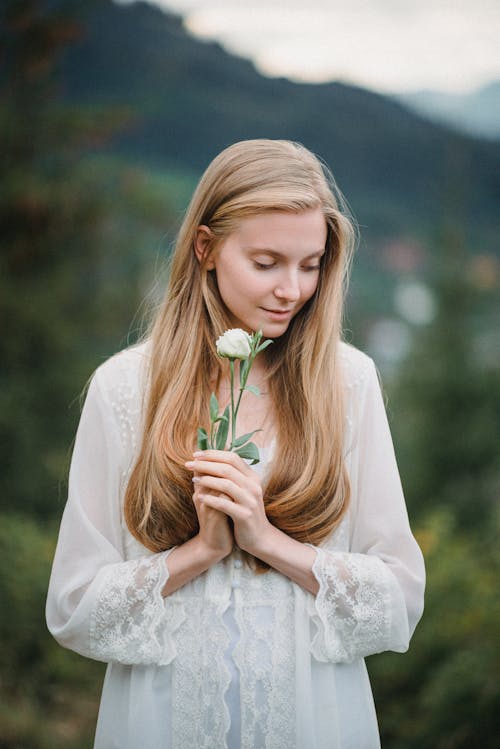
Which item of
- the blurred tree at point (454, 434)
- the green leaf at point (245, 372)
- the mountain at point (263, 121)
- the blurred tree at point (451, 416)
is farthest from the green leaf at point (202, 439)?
the mountain at point (263, 121)

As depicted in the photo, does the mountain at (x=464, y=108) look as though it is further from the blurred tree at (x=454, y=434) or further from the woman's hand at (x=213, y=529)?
the woman's hand at (x=213, y=529)

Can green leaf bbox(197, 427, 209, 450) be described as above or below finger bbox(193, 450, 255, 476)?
above

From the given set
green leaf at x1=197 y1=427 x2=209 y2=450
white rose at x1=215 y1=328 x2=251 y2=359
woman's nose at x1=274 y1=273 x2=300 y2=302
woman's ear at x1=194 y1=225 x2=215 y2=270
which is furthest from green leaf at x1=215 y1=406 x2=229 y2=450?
woman's ear at x1=194 y1=225 x2=215 y2=270

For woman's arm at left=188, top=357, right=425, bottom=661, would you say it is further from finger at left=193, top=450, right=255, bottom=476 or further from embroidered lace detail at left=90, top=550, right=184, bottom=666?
embroidered lace detail at left=90, top=550, right=184, bottom=666

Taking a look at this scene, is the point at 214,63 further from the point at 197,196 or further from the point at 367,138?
the point at 197,196

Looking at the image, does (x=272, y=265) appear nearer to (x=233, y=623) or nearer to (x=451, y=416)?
(x=233, y=623)

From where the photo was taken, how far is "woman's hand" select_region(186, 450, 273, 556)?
4.64ft

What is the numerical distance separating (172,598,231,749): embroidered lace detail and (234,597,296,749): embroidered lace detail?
0.12 ft

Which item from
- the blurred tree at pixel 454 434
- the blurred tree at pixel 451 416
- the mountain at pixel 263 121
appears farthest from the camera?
the mountain at pixel 263 121

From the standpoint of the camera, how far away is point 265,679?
61.0 inches

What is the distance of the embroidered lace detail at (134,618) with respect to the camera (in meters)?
1.54

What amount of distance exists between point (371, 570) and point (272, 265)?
61 cm

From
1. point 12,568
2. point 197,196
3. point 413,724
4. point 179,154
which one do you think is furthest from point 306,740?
point 179,154

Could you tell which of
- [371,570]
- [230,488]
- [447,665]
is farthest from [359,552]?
[447,665]
